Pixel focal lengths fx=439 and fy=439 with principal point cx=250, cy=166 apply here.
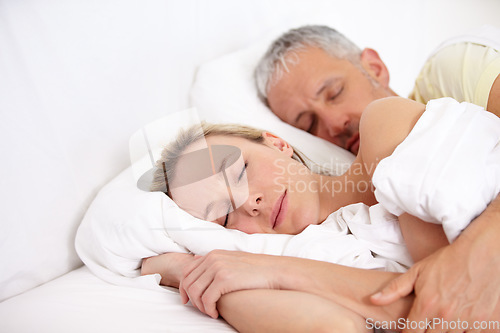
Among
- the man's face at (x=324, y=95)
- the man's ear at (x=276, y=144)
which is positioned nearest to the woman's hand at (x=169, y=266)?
the man's ear at (x=276, y=144)

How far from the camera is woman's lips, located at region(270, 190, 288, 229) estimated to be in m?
1.02

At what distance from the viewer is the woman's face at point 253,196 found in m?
1.01

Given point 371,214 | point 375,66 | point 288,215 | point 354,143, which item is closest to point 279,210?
point 288,215

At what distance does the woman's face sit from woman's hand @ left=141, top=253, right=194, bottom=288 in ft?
0.35

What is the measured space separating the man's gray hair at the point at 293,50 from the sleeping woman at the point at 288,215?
0.44 meters

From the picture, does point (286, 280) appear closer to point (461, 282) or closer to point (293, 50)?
point (461, 282)

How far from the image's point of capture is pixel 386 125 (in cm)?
94

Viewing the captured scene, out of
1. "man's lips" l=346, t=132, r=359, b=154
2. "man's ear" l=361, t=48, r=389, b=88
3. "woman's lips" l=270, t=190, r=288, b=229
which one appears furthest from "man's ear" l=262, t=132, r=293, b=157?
"man's ear" l=361, t=48, r=389, b=88

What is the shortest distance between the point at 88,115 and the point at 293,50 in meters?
0.76

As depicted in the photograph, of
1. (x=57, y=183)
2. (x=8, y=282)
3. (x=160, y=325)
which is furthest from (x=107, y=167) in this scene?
(x=160, y=325)

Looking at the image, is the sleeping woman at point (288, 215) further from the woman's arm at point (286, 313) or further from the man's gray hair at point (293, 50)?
the man's gray hair at point (293, 50)

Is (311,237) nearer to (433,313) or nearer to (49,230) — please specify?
(433,313)

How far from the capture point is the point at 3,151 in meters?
1.06

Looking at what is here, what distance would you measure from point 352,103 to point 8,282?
1.16 meters
